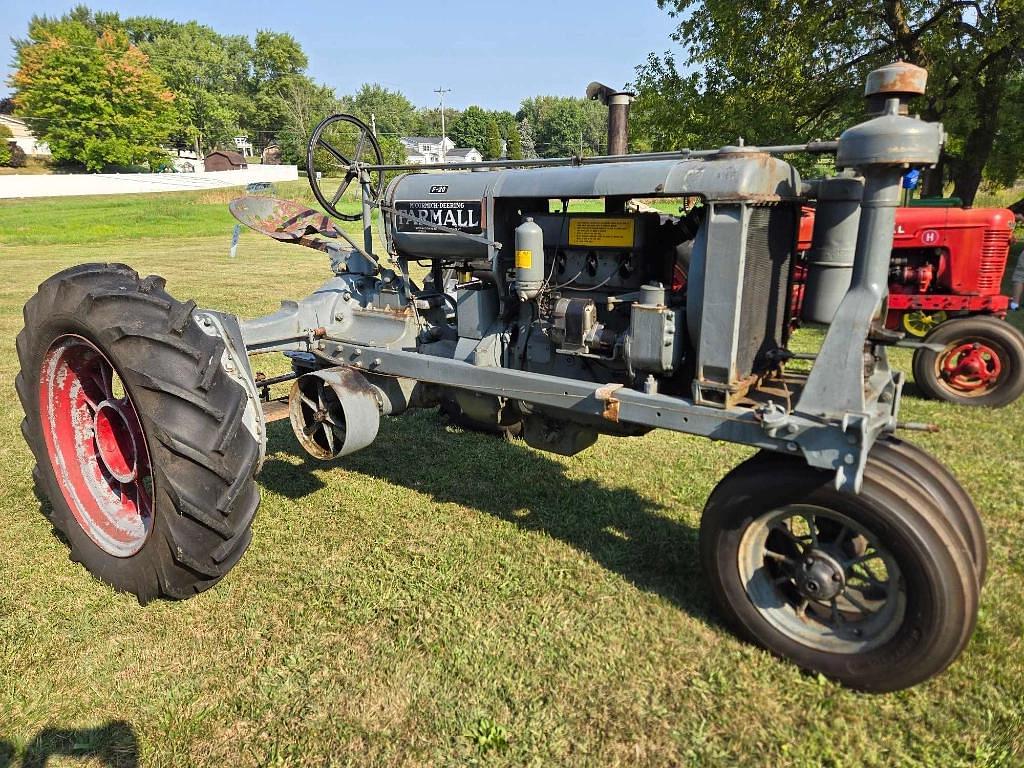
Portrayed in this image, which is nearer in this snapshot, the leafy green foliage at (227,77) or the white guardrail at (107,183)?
the white guardrail at (107,183)

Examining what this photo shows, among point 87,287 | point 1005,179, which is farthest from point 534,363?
point 1005,179

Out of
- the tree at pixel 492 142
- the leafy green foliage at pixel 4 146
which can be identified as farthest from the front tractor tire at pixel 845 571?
the tree at pixel 492 142

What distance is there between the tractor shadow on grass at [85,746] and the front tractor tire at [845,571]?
7.31ft

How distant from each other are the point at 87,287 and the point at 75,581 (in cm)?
141

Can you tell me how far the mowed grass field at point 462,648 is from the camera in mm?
2438

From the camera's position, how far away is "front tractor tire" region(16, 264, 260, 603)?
2.83 m

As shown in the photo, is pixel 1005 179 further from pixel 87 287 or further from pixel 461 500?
pixel 87 287

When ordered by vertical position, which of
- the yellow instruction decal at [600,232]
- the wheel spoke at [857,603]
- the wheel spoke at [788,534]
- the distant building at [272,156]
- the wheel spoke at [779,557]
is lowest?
the wheel spoke at [857,603]

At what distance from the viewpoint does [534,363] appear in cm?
366

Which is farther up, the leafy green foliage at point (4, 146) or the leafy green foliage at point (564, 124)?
the leafy green foliage at point (564, 124)

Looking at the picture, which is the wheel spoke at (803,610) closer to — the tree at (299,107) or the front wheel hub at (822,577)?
the front wheel hub at (822,577)

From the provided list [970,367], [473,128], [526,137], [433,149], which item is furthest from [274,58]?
[970,367]

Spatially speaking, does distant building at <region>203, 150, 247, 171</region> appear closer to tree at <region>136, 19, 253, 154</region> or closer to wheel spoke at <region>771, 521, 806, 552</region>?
tree at <region>136, 19, 253, 154</region>

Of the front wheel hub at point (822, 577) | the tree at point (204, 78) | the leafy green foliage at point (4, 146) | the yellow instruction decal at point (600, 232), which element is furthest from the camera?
the tree at point (204, 78)
